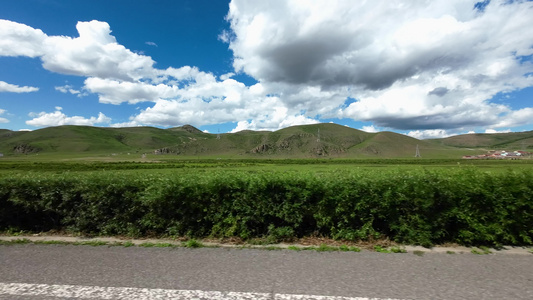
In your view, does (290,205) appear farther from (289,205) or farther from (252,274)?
(252,274)

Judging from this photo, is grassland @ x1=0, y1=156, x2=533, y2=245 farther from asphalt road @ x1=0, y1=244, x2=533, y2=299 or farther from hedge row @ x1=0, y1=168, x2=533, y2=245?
asphalt road @ x1=0, y1=244, x2=533, y2=299

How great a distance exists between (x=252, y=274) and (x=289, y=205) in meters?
2.01

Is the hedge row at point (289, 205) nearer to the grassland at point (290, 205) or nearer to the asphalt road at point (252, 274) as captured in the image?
the grassland at point (290, 205)

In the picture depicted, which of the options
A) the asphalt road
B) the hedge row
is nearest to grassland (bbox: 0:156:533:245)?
the hedge row

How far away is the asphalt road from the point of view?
12.5 feet

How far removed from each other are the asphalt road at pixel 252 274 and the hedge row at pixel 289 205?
78cm

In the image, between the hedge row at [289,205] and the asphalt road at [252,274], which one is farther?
the hedge row at [289,205]

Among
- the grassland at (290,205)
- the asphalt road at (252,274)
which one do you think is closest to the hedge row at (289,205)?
the grassland at (290,205)

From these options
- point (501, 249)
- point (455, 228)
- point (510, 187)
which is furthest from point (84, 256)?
point (510, 187)

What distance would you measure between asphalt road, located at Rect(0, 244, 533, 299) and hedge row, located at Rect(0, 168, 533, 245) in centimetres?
78

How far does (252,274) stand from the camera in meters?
4.36

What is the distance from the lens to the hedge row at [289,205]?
18.6 feet

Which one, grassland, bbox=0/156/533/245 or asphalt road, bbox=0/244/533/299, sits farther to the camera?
grassland, bbox=0/156/533/245

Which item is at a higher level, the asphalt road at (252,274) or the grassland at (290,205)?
the grassland at (290,205)
